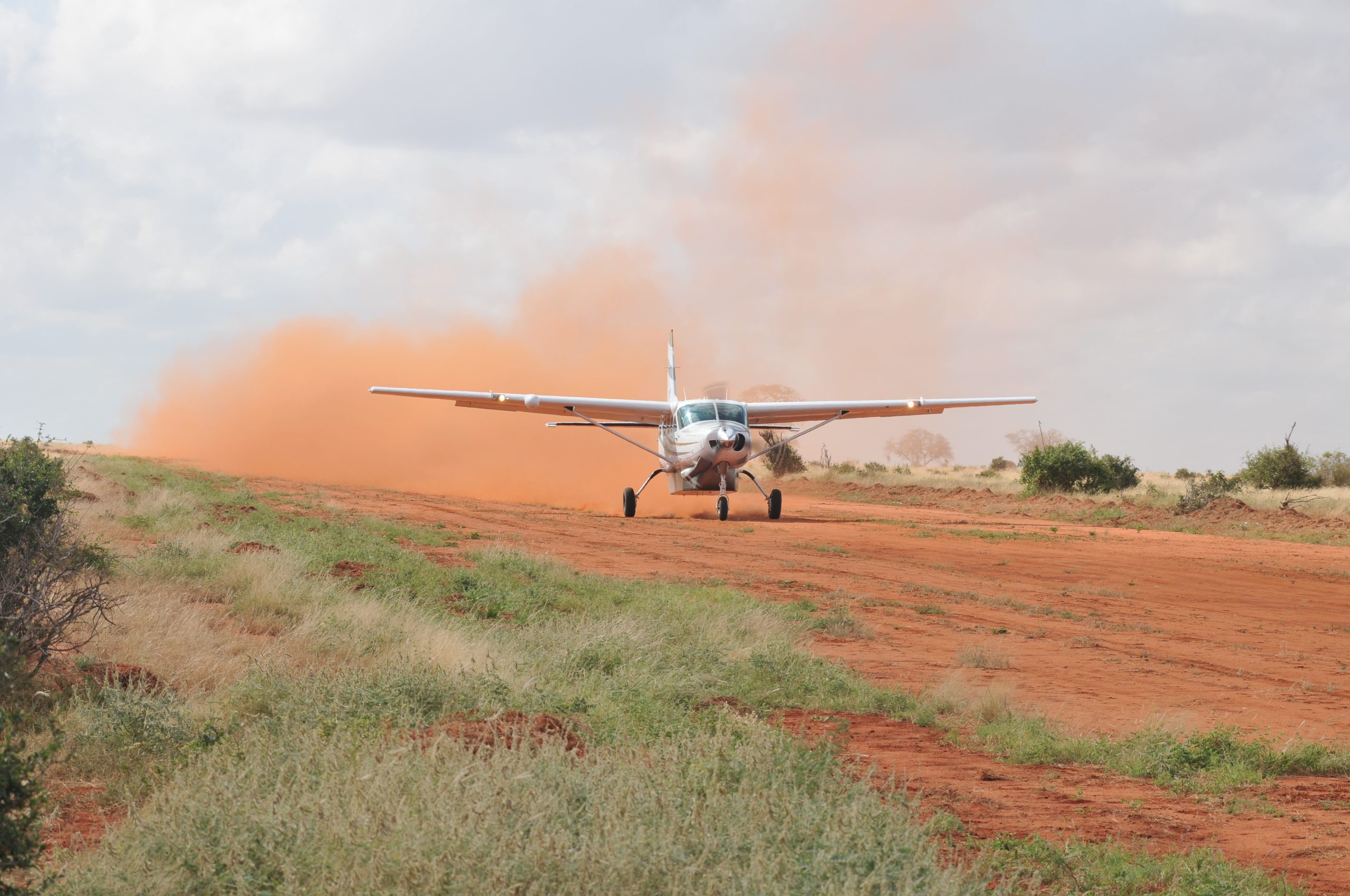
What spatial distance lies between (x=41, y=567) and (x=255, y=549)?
7181 millimetres

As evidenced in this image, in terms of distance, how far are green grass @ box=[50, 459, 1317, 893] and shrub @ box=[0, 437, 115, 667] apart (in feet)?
2.29

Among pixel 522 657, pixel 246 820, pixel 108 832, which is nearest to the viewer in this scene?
pixel 246 820

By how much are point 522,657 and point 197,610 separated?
3613 millimetres

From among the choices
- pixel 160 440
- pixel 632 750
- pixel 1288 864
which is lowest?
pixel 1288 864

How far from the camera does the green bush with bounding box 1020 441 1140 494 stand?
43.3 m

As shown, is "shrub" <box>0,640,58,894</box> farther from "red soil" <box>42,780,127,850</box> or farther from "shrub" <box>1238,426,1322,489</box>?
"shrub" <box>1238,426,1322,489</box>

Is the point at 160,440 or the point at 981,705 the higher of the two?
the point at 160,440

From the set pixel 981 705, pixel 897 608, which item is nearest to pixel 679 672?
pixel 981 705

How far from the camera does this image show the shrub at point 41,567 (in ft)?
27.2

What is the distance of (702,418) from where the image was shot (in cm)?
2998

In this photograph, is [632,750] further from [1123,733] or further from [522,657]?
[1123,733]

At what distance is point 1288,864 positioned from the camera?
5754 millimetres

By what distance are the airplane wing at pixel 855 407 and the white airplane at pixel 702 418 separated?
0.03m

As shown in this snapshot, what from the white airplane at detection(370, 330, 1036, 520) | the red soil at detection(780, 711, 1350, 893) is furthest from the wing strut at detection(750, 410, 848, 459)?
the red soil at detection(780, 711, 1350, 893)
